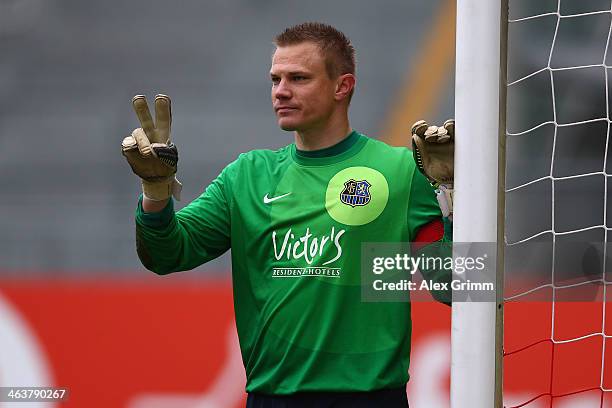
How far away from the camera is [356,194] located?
219 centimetres

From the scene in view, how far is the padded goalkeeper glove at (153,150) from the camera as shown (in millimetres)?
1989

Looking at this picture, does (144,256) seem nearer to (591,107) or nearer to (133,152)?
(133,152)

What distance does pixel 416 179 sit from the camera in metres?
2.19

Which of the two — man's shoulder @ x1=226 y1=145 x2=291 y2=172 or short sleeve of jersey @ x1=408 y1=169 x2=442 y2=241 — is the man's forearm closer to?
man's shoulder @ x1=226 y1=145 x2=291 y2=172

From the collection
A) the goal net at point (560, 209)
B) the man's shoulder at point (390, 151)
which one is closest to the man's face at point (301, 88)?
the man's shoulder at point (390, 151)

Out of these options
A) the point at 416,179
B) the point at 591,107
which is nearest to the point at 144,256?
the point at 416,179

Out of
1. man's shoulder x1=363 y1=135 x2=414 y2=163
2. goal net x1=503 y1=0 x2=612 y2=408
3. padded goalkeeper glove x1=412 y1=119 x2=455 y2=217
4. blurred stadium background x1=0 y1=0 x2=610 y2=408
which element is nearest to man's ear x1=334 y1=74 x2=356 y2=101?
man's shoulder x1=363 y1=135 x2=414 y2=163

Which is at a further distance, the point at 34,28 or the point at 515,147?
the point at 34,28

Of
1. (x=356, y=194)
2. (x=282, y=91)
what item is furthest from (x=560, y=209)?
(x=282, y=91)

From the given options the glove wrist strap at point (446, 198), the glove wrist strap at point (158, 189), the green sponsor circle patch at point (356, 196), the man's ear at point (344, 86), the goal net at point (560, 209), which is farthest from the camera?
the goal net at point (560, 209)

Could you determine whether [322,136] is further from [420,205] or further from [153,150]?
[153,150]

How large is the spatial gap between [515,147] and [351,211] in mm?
892

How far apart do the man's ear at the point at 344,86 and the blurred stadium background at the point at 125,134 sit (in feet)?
2.85

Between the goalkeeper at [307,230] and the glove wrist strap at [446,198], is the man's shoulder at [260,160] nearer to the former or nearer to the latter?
the goalkeeper at [307,230]
